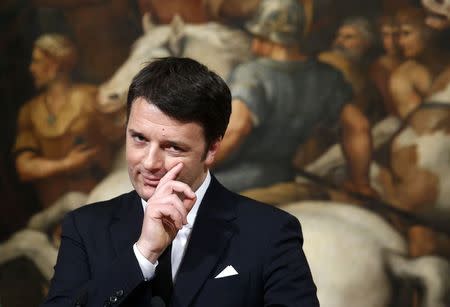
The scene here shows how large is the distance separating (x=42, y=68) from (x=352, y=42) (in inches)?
88.0

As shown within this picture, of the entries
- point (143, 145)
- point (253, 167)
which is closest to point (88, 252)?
point (143, 145)

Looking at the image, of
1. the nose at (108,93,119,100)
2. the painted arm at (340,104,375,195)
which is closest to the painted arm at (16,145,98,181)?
the nose at (108,93,119,100)

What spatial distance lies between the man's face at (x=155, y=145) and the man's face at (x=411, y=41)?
10.2 ft

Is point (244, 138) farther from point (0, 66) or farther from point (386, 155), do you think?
point (0, 66)

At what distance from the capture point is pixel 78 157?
18.1 ft

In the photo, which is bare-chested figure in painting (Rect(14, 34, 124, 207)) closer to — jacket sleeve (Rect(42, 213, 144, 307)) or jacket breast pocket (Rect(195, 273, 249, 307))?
jacket sleeve (Rect(42, 213, 144, 307))

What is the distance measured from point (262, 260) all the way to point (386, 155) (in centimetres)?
289

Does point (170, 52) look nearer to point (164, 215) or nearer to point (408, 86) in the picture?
point (408, 86)

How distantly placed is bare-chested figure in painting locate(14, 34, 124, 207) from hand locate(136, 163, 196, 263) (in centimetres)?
333

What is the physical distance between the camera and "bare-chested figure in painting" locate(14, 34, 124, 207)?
5.50m

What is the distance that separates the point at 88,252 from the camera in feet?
7.97

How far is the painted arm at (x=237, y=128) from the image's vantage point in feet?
17.4

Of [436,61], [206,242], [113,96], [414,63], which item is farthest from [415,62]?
[206,242]

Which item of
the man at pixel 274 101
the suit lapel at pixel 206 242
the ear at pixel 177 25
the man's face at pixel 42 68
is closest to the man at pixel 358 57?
the man at pixel 274 101
